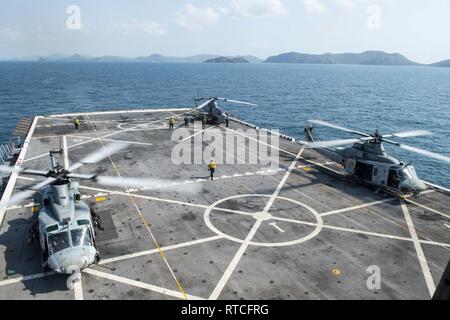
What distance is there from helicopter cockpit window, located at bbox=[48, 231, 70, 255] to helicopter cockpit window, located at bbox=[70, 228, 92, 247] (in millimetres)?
323

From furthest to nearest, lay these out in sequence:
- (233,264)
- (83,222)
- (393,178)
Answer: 1. (393,178)
2. (233,264)
3. (83,222)

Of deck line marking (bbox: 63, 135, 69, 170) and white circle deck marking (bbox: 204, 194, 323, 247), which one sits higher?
deck line marking (bbox: 63, 135, 69, 170)

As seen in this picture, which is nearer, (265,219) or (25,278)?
(25,278)

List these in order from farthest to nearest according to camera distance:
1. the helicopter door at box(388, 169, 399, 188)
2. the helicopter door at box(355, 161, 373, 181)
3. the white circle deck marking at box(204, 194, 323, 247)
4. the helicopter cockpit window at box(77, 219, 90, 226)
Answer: the helicopter door at box(355, 161, 373, 181), the helicopter door at box(388, 169, 399, 188), the white circle deck marking at box(204, 194, 323, 247), the helicopter cockpit window at box(77, 219, 90, 226)

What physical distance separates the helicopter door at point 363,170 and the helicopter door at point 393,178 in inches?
73.8

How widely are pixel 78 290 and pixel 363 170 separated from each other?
26255mm

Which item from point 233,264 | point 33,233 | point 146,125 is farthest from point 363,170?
point 146,125

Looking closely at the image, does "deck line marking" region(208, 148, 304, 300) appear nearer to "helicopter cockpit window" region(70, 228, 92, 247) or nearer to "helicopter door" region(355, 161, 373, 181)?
"helicopter cockpit window" region(70, 228, 92, 247)

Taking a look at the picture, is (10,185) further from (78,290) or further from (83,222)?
(78,290)

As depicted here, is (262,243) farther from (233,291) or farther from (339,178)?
(339,178)

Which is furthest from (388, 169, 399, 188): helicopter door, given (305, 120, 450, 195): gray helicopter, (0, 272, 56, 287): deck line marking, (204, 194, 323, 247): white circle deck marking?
(0, 272, 56, 287): deck line marking

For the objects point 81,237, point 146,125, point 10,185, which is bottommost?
point 10,185

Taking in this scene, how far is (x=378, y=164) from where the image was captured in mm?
31828

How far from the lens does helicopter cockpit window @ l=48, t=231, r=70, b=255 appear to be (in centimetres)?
1833
